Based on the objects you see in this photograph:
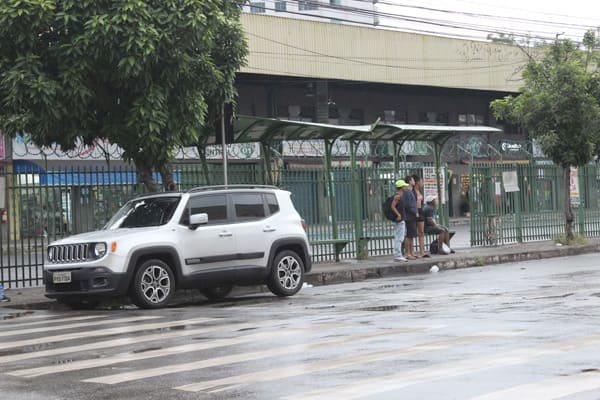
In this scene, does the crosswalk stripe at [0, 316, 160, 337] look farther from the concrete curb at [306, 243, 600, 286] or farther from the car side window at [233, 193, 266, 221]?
the concrete curb at [306, 243, 600, 286]

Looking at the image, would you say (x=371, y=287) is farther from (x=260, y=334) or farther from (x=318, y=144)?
(x=318, y=144)

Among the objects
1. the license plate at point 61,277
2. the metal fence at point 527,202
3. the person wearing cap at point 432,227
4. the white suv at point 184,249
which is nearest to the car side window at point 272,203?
the white suv at point 184,249

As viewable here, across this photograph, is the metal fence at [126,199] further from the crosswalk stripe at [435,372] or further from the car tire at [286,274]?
the crosswalk stripe at [435,372]

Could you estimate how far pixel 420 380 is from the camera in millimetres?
7371

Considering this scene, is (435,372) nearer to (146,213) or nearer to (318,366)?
(318,366)

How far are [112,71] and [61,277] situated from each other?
12.0 ft

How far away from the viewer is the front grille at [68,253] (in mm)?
14758

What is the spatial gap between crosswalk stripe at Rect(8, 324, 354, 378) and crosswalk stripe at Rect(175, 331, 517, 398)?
63.1 inches

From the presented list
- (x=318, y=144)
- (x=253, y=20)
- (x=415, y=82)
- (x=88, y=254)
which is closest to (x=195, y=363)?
(x=88, y=254)

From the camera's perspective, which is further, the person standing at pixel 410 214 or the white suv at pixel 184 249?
the person standing at pixel 410 214

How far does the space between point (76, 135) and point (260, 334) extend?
7.92m

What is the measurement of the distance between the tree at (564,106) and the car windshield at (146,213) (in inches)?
529

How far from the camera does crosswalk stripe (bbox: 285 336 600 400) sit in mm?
7000

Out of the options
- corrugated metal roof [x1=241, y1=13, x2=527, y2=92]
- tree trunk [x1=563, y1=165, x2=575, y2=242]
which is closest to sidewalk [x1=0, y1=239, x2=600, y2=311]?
tree trunk [x1=563, y1=165, x2=575, y2=242]
